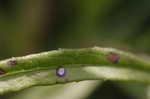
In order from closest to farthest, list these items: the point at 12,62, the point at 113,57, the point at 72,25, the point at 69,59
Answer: the point at 12,62
the point at 69,59
the point at 113,57
the point at 72,25

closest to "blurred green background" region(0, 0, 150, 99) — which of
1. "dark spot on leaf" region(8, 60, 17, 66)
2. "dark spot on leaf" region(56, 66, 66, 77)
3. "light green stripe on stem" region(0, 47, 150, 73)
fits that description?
"light green stripe on stem" region(0, 47, 150, 73)

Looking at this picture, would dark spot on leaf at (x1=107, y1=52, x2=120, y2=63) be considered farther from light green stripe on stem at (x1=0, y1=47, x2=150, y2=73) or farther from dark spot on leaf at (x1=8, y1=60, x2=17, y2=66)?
dark spot on leaf at (x1=8, y1=60, x2=17, y2=66)

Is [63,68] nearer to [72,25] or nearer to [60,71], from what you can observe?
[60,71]

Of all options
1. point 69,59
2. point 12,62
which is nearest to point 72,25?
point 69,59

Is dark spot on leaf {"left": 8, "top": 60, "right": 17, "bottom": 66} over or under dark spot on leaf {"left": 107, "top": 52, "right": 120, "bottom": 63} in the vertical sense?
over

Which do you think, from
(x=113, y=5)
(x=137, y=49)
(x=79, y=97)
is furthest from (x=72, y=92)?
(x=113, y=5)
